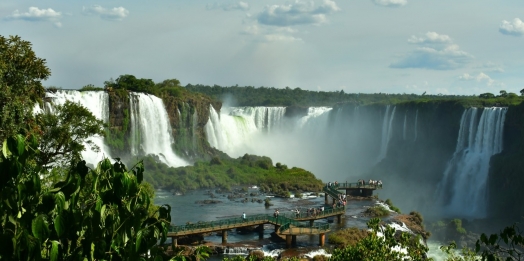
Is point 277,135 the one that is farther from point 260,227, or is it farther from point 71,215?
point 71,215

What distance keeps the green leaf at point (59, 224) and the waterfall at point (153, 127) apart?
4996 cm

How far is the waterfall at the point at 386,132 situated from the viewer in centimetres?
6756

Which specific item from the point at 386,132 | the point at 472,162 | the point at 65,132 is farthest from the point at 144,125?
the point at 65,132

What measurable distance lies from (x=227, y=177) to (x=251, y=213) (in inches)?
600

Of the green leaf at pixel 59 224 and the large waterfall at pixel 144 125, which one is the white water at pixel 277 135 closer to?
the large waterfall at pixel 144 125

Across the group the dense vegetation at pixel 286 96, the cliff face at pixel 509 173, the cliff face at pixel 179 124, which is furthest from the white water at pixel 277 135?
the cliff face at pixel 509 173

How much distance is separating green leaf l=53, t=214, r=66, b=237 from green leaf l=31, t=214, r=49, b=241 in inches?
6.4

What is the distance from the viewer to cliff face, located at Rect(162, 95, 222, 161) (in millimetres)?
61625

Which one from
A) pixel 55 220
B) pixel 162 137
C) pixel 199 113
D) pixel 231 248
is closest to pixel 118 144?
pixel 162 137

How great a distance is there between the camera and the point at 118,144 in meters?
53.6

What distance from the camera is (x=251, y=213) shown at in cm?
4006

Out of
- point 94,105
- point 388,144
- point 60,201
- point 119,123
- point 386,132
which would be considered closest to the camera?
point 60,201

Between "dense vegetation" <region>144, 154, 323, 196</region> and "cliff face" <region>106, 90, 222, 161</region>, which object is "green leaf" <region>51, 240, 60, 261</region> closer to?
"dense vegetation" <region>144, 154, 323, 196</region>

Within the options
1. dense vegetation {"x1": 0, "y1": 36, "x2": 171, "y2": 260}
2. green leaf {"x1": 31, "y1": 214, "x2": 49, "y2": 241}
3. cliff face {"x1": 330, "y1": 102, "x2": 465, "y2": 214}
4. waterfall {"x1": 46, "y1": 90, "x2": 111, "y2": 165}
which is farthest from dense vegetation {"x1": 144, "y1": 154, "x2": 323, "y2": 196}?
green leaf {"x1": 31, "y1": 214, "x2": 49, "y2": 241}
